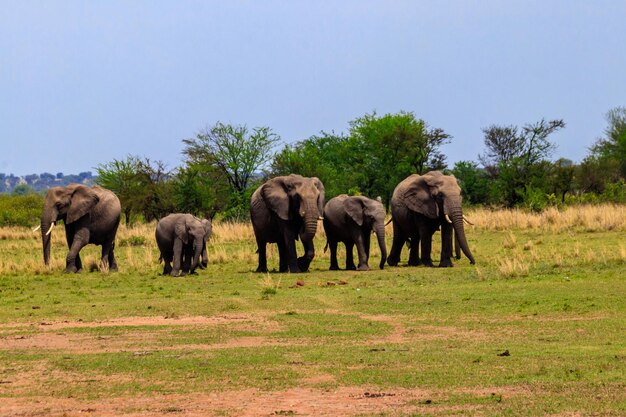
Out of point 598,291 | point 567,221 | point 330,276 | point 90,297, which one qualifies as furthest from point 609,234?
point 90,297

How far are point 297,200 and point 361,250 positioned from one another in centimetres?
185

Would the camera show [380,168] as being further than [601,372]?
Yes

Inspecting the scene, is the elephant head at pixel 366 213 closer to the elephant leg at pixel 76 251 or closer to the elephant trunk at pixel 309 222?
the elephant trunk at pixel 309 222

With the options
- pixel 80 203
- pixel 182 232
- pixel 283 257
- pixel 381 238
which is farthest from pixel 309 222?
pixel 80 203

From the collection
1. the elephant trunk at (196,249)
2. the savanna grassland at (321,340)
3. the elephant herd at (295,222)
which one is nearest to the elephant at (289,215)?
the elephant herd at (295,222)

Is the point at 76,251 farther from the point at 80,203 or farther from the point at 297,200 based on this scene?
the point at 297,200

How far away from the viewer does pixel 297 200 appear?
89.4ft

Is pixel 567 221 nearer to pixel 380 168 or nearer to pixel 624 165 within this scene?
pixel 380 168

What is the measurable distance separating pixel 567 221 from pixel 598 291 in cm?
1945

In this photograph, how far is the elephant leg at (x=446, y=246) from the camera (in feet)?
91.8

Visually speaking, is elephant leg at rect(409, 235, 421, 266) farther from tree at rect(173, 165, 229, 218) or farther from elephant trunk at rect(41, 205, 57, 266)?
tree at rect(173, 165, 229, 218)

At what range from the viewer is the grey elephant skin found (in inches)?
1140

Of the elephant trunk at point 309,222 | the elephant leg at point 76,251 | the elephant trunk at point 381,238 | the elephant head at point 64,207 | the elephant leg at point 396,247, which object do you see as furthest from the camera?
the elephant leg at point 396,247

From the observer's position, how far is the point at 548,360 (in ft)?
43.3
